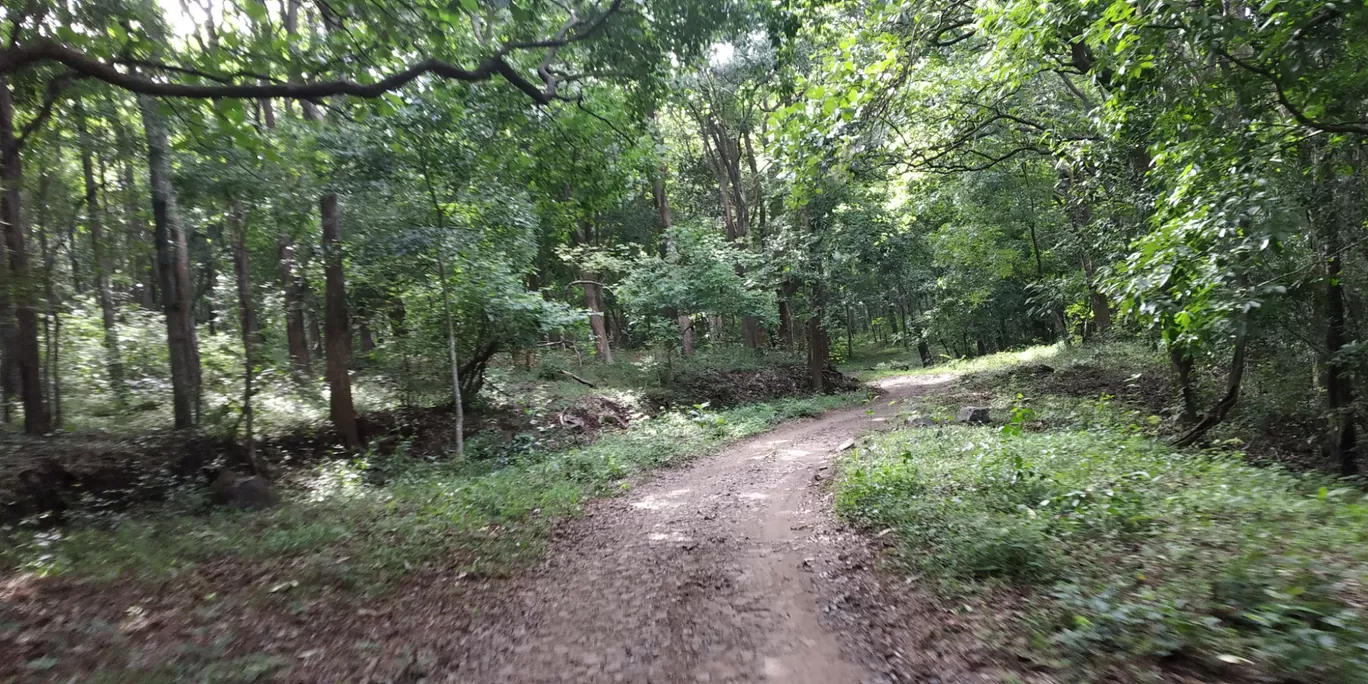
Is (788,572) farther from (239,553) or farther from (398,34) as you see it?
(398,34)

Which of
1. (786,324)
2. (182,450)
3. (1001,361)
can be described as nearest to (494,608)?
(182,450)

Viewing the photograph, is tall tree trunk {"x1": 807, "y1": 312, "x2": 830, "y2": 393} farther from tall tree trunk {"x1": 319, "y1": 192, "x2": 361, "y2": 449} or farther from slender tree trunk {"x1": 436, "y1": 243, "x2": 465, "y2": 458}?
tall tree trunk {"x1": 319, "y1": 192, "x2": 361, "y2": 449}

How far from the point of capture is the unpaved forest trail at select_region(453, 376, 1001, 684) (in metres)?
4.28

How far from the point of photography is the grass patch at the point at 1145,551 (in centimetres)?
341

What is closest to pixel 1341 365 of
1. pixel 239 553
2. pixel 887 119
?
pixel 887 119

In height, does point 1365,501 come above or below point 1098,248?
below

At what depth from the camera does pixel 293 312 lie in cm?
1394

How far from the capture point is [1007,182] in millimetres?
24344

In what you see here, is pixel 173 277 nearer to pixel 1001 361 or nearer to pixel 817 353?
pixel 817 353

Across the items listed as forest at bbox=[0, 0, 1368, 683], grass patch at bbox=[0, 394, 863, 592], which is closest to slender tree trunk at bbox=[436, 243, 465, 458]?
forest at bbox=[0, 0, 1368, 683]

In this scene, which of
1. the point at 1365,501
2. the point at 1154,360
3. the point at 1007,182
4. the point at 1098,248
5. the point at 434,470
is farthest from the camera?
the point at 1007,182

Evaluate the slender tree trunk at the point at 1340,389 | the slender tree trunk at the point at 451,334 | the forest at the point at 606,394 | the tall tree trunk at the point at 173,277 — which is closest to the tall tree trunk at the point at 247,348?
the forest at the point at 606,394

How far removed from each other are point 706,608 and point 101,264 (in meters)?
13.8

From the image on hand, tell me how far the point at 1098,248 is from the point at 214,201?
1619 cm
